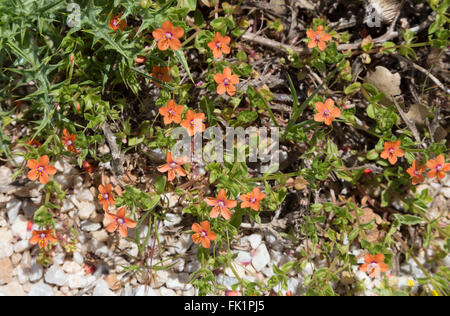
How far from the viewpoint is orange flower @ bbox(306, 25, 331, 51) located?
3144 mm

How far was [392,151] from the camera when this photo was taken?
122 inches

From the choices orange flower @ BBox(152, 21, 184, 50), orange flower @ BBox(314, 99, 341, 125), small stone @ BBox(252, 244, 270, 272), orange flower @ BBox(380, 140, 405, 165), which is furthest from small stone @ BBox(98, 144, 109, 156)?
A: orange flower @ BBox(380, 140, 405, 165)

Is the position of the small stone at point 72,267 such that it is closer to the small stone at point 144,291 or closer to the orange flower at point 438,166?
the small stone at point 144,291

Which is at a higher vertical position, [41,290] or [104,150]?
[104,150]

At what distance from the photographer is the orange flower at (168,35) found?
8.62 feet

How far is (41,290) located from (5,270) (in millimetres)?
325

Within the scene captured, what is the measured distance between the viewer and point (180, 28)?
8.67ft

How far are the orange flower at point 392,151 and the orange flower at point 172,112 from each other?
1596 mm

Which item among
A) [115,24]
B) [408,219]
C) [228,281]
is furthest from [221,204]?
[408,219]

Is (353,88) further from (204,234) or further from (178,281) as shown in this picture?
(178,281)

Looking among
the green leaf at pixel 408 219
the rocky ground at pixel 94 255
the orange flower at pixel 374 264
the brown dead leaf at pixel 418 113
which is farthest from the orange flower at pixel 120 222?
the brown dead leaf at pixel 418 113

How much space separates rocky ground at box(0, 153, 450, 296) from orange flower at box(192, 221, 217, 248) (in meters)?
0.41
